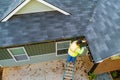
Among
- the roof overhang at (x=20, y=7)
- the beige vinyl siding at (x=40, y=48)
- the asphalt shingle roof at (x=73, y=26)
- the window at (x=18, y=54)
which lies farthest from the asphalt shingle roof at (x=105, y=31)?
the window at (x=18, y=54)

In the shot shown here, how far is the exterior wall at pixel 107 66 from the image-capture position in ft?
43.1

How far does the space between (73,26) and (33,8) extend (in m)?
3.07

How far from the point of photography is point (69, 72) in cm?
1436

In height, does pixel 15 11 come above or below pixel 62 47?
above

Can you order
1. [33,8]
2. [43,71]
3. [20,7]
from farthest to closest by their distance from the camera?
[43,71] → [33,8] → [20,7]

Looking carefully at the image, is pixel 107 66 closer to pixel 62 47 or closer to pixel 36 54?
pixel 62 47

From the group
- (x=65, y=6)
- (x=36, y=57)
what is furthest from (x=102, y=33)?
(x=36, y=57)

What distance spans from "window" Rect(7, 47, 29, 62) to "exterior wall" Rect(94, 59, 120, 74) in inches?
220

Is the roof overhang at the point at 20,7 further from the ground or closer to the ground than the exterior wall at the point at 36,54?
further from the ground

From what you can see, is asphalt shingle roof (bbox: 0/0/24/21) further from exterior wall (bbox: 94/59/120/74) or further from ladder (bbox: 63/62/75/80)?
exterior wall (bbox: 94/59/120/74)

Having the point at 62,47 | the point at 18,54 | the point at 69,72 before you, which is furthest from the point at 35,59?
the point at 69,72

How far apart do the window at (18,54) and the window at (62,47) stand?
252 centimetres

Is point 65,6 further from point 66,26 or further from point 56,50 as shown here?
point 56,50

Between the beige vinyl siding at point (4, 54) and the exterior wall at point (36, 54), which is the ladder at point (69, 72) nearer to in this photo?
the exterior wall at point (36, 54)
